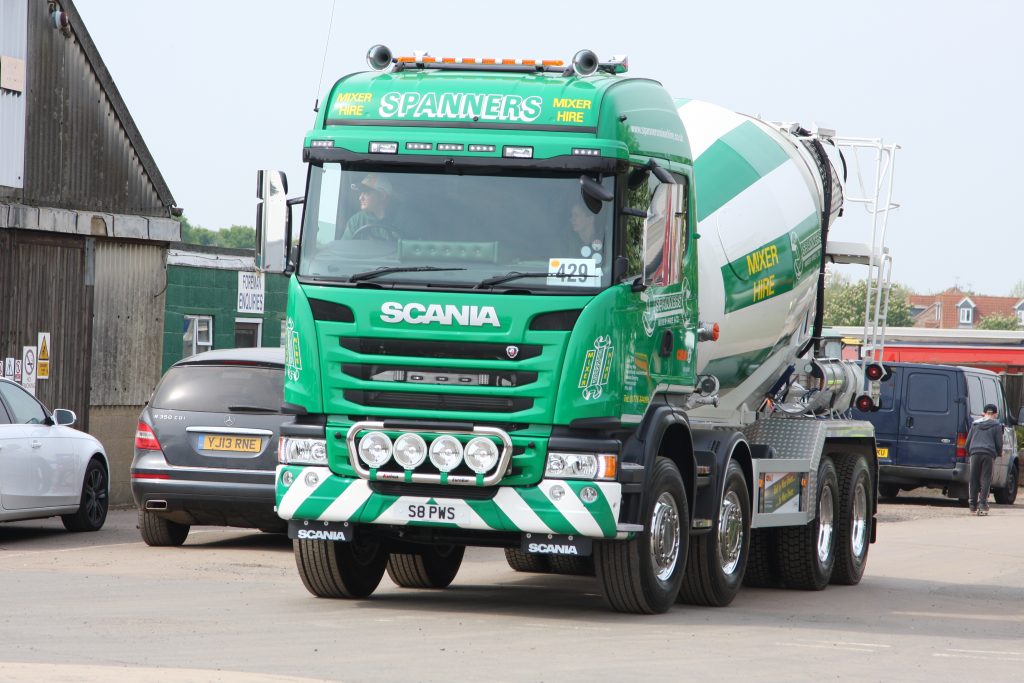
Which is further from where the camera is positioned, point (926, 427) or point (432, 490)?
point (926, 427)

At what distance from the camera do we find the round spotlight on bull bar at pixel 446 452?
10.2 metres

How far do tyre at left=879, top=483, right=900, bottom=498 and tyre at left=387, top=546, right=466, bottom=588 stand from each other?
1611 centimetres

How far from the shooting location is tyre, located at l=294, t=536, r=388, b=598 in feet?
37.0

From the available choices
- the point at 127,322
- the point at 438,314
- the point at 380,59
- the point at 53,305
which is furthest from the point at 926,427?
the point at 438,314

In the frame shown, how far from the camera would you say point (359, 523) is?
34.8ft

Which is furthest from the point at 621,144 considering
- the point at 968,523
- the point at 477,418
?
the point at 968,523

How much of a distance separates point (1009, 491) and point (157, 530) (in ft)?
59.4

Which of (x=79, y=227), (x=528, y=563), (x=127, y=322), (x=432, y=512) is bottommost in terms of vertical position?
(x=528, y=563)

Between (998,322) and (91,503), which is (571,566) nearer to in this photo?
(91,503)

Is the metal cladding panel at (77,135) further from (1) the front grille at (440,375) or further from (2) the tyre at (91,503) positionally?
(1) the front grille at (440,375)

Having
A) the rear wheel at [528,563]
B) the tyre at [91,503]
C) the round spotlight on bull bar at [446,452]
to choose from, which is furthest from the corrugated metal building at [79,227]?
the round spotlight on bull bar at [446,452]

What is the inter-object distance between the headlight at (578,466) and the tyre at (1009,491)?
19953 mm

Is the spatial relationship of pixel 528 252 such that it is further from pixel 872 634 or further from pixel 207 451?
pixel 207 451

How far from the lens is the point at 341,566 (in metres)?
11.4
